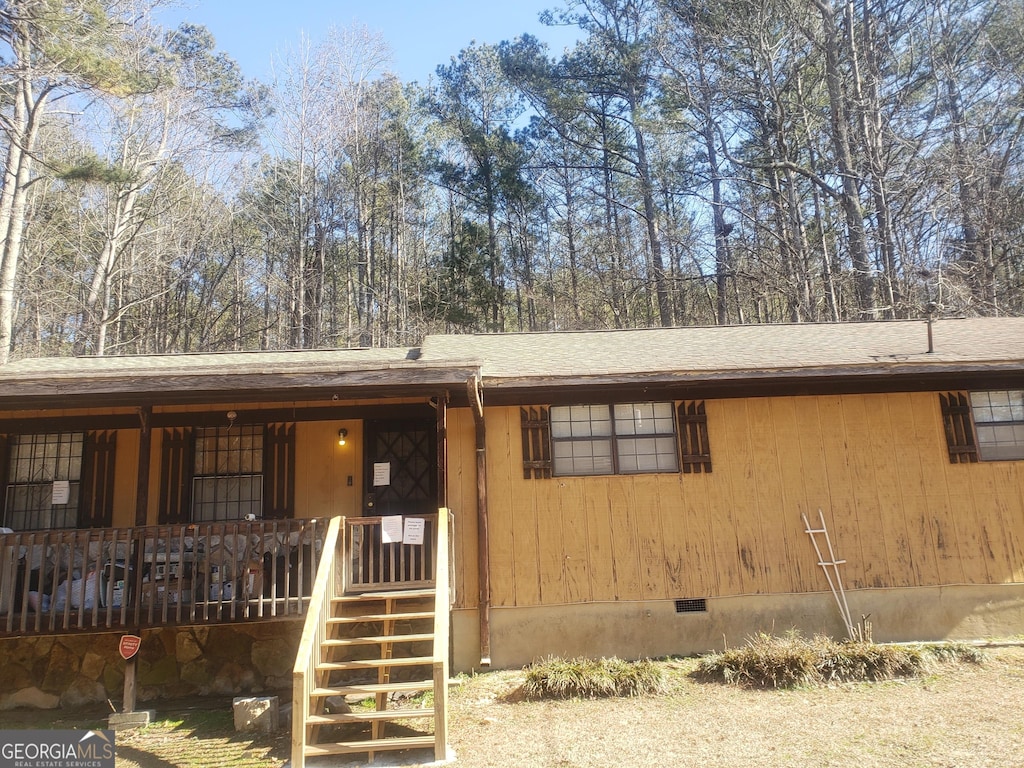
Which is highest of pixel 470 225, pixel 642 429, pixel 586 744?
pixel 470 225

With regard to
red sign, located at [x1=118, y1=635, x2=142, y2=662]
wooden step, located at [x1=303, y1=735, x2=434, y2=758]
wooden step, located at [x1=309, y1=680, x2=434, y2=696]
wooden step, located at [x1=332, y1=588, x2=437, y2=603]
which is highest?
wooden step, located at [x1=332, y1=588, x2=437, y2=603]

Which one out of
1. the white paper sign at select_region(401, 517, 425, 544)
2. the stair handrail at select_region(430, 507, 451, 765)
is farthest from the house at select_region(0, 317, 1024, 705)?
the stair handrail at select_region(430, 507, 451, 765)

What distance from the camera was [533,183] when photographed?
25078mm

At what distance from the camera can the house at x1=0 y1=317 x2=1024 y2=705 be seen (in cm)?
726

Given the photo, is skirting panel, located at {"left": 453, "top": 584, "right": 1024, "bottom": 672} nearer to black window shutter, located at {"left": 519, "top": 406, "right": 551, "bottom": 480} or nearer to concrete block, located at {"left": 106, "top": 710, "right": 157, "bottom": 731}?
black window shutter, located at {"left": 519, "top": 406, "right": 551, "bottom": 480}

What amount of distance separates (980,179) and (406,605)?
19.1 metres

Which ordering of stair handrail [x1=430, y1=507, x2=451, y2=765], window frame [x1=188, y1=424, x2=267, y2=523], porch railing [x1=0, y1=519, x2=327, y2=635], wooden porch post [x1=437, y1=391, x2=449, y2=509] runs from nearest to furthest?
1. stair handrail [x1=430, y1=507, x2=451, y2=765]
2. porch railing [x1=0, y1=519, x2=327, y2=635]
3. wooden porch post [x1=437, y1=391, x2=449, y2=509]
4. window frame [x1=188, y1=424, x2=267, y2=523]

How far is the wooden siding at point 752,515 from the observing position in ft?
24.3

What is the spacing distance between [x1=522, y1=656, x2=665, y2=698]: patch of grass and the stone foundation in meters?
2.88

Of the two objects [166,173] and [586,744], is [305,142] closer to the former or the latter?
[166,173]

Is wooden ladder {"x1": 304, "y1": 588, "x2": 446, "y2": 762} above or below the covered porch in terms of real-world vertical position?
below

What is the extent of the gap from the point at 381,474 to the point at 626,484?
3032mm

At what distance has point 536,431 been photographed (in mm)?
7723

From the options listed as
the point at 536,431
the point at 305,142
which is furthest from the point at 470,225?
the point at 536,431
